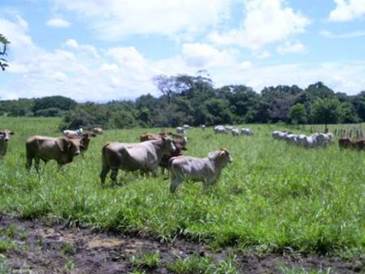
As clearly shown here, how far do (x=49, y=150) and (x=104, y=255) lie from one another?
27.3 feet

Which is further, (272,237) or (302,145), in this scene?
(302,145)

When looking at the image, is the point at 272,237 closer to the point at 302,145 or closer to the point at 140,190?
the point at 140,190

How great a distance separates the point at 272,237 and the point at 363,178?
20.4 feet

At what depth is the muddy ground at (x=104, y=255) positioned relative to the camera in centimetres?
677

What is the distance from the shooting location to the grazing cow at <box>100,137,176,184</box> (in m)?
13.0

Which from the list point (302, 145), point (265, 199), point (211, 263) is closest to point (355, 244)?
point (211, 263)

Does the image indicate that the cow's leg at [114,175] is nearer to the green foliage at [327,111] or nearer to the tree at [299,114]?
the green foliage at [327,111]

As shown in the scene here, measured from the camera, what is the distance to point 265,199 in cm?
1022

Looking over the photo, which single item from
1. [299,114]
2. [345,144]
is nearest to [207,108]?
[299,114]

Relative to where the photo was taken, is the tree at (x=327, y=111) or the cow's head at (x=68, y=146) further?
the tree at (x=327, y=111)

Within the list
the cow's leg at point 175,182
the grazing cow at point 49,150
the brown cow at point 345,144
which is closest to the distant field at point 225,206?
the cow's leg at point 175,182

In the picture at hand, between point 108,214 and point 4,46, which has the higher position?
point 4,46

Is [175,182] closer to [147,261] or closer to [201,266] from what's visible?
[147,261]

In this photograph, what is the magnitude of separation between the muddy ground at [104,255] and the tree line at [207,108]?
5060 centimetres
